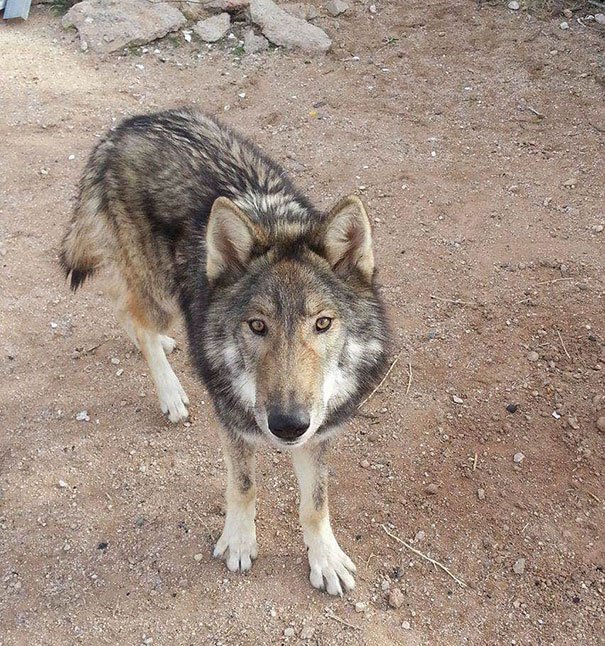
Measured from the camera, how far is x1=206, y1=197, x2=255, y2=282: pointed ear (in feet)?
9.68

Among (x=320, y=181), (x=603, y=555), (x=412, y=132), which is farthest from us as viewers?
(x=412, y=132)

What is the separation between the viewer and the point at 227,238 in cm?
308

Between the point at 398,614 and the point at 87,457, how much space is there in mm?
2266

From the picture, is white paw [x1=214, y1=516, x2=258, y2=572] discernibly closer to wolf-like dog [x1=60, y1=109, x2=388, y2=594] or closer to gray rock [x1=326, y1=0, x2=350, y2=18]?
wolf-like dog [x1=60, y1=109, x2=388, y2=594]

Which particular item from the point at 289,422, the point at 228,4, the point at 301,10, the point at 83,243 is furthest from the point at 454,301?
the point at 228,4

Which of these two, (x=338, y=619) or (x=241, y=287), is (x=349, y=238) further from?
(x=338, y=619)

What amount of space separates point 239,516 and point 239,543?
0.53ft

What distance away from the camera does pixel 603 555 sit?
148 inches

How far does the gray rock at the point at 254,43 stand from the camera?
8539mm

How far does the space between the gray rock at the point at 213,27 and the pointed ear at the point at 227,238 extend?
6678 millimetres

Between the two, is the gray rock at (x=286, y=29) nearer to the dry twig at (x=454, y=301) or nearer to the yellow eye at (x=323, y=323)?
the dry twig at (x=454, y=301)

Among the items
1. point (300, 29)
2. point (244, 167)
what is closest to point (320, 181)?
point (244, 167)

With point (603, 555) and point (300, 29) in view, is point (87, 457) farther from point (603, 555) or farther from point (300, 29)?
point (300, 29)

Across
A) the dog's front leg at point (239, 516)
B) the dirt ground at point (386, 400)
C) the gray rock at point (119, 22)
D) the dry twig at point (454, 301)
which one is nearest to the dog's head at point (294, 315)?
the dog's front leg at point (239, 516)
